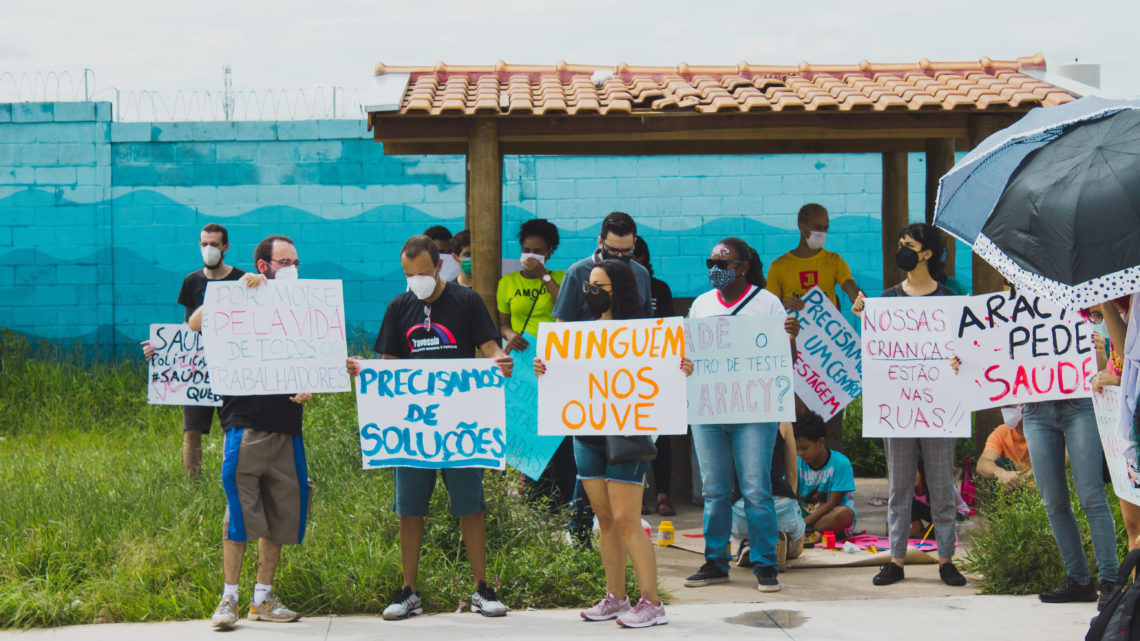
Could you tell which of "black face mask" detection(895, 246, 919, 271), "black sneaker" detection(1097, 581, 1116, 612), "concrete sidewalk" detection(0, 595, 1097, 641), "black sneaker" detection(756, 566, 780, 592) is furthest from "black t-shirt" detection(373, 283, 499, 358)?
"black sneaker" detection(1097, 581, 1116, 612)

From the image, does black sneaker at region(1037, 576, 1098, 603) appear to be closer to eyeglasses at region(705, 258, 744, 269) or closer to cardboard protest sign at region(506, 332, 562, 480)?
eyeglasses at region(705, 258, 744, 269)

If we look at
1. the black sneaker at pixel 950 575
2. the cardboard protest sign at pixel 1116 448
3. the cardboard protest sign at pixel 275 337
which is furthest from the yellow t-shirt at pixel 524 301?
the cardboard protest sign at pixel 1116 448

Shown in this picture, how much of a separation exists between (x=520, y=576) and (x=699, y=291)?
24.2ft

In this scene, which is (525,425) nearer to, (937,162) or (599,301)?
(599,301)

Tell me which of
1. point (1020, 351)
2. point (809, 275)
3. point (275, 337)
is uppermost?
point (809, 275)

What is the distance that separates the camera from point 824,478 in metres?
7.77

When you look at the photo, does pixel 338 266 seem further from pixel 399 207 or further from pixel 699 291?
pixel 699 291

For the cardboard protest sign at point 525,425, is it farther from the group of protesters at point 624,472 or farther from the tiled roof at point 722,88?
the tiled roof at point 722,88

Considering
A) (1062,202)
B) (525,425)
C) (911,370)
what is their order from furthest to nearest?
(525,425)
(911,370)
(1062,202)

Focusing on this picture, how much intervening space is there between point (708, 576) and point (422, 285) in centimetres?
228

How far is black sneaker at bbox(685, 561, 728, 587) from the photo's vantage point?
6.70m

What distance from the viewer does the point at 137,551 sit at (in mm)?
6418

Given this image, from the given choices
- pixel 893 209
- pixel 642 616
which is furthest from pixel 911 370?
pixel 893 209

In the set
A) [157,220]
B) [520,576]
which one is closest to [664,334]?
[520,576]
